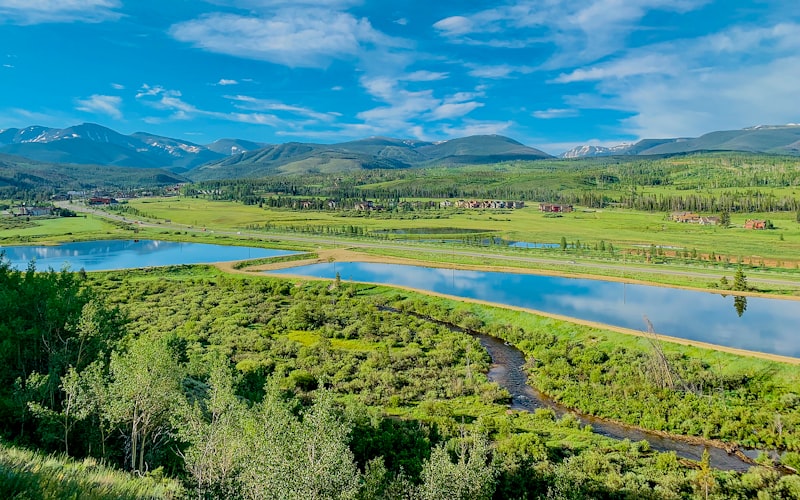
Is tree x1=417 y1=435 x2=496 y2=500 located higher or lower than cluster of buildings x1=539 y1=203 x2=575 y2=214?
lower

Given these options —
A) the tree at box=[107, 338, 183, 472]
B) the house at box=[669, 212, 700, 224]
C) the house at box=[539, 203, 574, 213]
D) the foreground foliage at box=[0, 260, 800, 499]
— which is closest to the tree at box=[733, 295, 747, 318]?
the foreground foliage at box=[0, 260, 800, 499]

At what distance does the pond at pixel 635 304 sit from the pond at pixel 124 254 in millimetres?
29252

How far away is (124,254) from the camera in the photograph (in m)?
Answer: 106

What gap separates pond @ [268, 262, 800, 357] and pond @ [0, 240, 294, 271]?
29.3 m

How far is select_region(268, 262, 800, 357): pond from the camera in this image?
45.0 meters

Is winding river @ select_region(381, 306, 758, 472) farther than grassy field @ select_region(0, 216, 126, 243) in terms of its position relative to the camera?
No

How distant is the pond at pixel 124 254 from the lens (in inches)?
Answer: 3664

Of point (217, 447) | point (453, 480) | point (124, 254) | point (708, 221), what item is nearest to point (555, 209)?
point (708, 221)

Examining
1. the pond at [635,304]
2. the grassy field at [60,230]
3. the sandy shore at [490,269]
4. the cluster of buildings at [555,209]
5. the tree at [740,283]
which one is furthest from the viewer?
the cluster of buildings at [555,209]

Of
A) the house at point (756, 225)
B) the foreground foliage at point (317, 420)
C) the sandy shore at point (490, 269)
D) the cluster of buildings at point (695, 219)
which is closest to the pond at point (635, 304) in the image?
the sandy shore at point (490, 269)

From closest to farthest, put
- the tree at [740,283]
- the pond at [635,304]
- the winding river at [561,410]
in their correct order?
the winding river at [561,410], the pond at [635,304], the tree at [740,283]

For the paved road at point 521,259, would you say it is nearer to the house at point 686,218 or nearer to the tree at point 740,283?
the tree at point 740,283

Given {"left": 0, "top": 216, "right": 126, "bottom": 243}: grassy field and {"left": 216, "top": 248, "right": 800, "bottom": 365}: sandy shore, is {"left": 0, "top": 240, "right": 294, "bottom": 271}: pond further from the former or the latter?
{"left": 216, "top": 248, "right": 800, "bottom": 365}: sandy shore

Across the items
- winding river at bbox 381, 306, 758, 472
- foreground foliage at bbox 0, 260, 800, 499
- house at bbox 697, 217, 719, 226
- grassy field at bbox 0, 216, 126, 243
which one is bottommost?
winding river at bbox 381, 306, 758, 472
